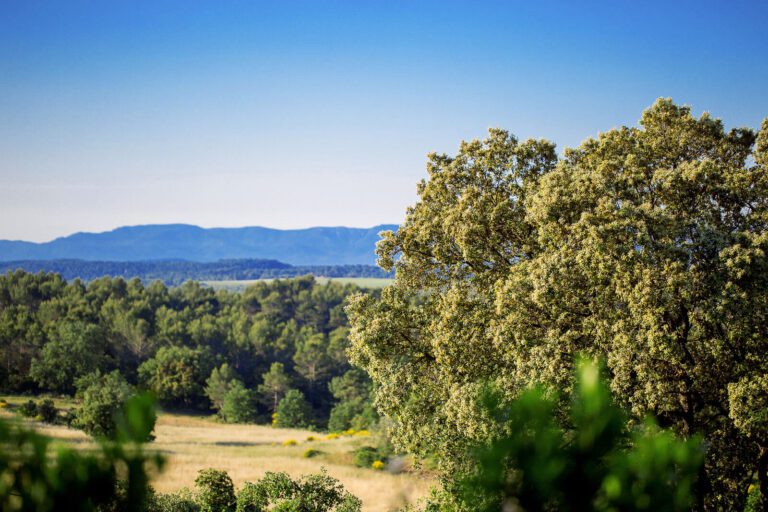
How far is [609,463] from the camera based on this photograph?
2844mm

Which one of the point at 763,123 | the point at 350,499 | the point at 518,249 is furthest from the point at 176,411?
the point at 763,123

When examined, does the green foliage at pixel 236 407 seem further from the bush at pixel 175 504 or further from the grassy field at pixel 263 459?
the bush at pixel 175 504

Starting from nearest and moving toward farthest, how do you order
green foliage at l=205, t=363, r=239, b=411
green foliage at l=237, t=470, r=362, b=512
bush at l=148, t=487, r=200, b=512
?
1. bush at l=148, t=487, r=200, b=512
2. green foliage at l=237, t=470, r=362, b=512
3. green foliage at l=205, t=363, r=239, b=411

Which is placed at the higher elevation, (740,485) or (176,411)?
(740,485)

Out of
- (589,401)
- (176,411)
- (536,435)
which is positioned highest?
(589,401)

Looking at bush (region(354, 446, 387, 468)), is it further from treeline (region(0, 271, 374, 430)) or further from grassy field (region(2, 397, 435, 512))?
treeline (region(0, 271, 374, 430))

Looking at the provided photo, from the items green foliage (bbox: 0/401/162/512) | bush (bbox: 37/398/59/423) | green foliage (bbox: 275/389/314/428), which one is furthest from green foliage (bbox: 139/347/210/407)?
green foliage (bbox: 0/401/162/512)

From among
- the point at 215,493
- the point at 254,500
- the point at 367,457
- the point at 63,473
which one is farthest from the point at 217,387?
the point at 63,473

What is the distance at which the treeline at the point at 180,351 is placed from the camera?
79.1m

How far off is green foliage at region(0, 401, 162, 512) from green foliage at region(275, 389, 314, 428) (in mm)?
77037

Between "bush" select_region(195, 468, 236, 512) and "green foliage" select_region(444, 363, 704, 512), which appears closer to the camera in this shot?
"green foliage" select_region(444, 363, 704, 512)

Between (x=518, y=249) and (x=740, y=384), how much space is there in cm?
710

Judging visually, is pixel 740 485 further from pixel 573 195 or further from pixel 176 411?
pixel 176 411

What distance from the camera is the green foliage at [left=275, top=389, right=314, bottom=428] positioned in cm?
7775
